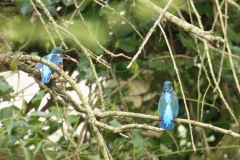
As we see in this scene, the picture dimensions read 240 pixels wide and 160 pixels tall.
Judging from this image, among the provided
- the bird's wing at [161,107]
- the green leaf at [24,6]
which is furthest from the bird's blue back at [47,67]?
the green leaf at [24,6]

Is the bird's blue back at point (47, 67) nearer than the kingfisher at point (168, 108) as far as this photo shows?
Yes

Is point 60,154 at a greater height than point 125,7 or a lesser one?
lesser

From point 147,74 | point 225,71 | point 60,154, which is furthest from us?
point 147,74

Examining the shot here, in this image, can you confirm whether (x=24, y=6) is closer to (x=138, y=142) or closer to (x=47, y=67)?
(x=138, y=142)

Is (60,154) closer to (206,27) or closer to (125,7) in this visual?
(125,7)

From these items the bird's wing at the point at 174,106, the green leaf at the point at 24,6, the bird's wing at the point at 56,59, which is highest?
the bird's wing at the point at 56,59

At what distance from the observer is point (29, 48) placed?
2.85 metres

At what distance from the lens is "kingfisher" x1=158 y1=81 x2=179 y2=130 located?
1780 millimetres

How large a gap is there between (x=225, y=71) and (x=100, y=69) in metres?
0.63

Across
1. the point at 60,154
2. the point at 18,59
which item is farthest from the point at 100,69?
the point at 18,59

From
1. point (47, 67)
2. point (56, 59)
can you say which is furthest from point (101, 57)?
point (47, 67)

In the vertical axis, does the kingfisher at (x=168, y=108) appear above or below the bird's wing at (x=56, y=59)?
below

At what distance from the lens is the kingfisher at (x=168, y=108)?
5.84 ft

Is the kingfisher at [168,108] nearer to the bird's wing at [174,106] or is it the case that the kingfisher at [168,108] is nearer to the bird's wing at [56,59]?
the bird's wing at [174,106]
